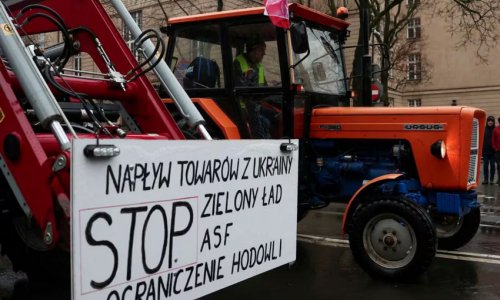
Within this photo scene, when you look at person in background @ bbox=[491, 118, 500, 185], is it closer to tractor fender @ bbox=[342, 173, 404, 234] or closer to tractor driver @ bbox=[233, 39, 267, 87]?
tractor fender @ bbox=[342, 173, 404, 234]

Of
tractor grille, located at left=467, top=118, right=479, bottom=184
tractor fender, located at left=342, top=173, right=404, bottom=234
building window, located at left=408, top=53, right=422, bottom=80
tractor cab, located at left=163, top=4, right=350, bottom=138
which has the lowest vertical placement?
tractor fender, located at left=342, top=173, right=404, bottom=234

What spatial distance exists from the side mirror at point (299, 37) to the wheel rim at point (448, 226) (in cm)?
234

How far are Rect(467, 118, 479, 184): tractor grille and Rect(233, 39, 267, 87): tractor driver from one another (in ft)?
7.16

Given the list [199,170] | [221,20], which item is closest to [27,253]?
[199,170]

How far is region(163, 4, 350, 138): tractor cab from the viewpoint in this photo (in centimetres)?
546

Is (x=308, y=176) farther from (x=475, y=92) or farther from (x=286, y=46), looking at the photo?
(x=475, y=92)

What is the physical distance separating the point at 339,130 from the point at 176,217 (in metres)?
3.56

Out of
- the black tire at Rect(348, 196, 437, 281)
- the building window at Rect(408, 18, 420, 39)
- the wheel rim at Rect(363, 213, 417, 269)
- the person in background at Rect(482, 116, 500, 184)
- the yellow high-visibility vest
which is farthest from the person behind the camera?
the building window at Rect(408, 18, 420, 39)

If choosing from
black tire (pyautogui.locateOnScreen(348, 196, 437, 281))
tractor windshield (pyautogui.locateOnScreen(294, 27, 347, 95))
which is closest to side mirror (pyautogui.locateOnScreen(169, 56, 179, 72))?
tractor windshield (pyautogui.locateOnScreen(294, 27, 347, 95))

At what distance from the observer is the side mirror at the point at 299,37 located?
5113mm

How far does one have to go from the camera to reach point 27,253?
11.6 feet

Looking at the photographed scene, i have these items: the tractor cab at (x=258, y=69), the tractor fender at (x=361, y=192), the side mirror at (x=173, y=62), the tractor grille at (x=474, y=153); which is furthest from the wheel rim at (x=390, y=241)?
the side mirror at (x=173, y=62)

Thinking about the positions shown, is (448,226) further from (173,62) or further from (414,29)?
(414,29)

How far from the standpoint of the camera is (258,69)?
5664 millimetres
